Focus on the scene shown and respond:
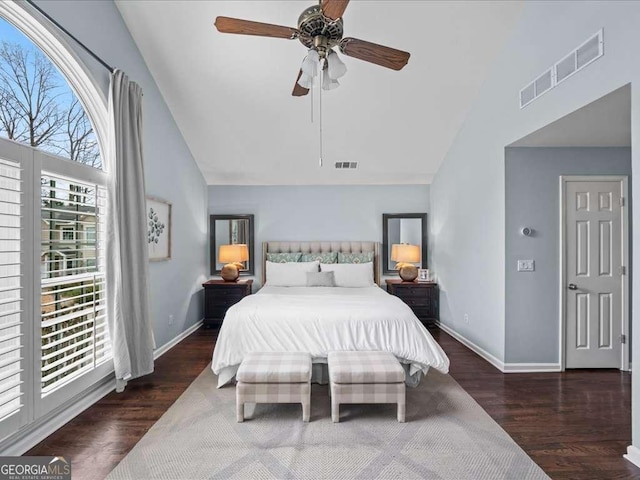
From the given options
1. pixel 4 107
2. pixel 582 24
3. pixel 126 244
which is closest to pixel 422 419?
pixel 126 244

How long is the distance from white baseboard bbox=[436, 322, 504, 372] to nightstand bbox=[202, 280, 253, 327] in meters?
3.14

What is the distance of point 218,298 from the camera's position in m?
5.25

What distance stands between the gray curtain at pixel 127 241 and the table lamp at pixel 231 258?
80.7 inches

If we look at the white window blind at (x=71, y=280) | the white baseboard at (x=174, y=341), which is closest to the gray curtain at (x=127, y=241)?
the white window blind at (x=71, y=280)

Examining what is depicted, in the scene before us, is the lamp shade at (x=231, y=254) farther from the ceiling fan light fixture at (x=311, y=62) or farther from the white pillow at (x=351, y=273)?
the ceiling fan light fixture at (x=311, y=62)

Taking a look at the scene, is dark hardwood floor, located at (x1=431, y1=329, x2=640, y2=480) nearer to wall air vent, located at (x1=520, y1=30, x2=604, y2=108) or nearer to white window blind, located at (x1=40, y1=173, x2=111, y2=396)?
wall air vent, located at (x1=520, y1=30, x2=604, y2=108)

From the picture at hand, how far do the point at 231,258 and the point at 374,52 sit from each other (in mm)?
3904

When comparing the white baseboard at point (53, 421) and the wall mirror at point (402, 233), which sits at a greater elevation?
the wall mirror at point (402, 233)

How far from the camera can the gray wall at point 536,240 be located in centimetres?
354

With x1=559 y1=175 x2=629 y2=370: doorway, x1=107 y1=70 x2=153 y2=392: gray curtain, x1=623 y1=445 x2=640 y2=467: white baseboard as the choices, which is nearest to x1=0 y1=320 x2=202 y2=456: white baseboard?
x1=107 y1=70 x2=153 y2=392: gray curtain

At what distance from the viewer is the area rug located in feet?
6.63

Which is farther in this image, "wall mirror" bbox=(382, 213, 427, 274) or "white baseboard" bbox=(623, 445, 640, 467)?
"wall mirror" bbox=(382, 213, 427, 274)

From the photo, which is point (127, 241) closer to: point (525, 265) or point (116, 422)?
point (116, 422)

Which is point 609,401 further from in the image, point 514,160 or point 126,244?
point 126,244
